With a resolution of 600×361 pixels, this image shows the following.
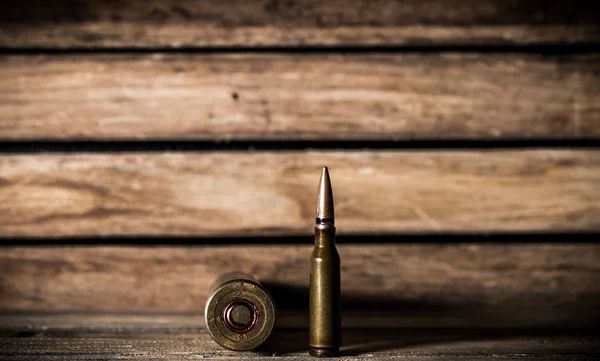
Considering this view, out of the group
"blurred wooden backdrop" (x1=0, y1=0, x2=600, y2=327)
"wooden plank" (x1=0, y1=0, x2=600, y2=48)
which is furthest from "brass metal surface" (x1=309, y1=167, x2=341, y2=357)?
"wooden plank" (x1=0, y1=0, x2=600, y2=48)

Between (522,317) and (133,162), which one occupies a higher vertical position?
(133,162)

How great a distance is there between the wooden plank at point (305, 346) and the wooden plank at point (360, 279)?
Result: 0.30 ft

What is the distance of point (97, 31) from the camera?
1.26 metres

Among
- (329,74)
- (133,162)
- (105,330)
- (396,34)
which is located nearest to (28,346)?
(105,330)

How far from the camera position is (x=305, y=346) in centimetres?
107

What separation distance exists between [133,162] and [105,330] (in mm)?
361

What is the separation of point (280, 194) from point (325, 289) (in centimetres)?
32

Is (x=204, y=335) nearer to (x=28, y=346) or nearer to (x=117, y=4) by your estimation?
(x=28, y=346)

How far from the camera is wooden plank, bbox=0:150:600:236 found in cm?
125

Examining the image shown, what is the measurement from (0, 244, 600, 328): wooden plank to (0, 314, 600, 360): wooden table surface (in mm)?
46

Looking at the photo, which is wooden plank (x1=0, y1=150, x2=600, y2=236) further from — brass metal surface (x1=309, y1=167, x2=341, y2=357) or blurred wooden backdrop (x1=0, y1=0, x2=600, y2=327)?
brass metal surface (x1=309, y1=167, x2=341, y2=357)

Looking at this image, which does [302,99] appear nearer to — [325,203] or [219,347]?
[325,203]

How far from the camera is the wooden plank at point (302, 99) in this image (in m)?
1.26

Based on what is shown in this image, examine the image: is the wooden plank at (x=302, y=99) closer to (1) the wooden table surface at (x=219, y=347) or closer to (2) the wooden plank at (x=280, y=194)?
(2) the wooden plank at (x=280, y=194)
